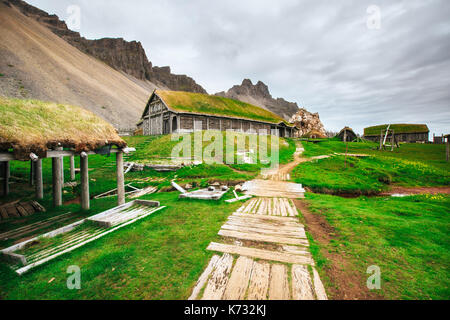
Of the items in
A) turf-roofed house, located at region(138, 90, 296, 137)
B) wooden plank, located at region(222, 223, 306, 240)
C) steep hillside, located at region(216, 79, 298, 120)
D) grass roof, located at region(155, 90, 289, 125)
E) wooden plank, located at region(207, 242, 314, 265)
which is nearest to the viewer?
wooden plank, located at region(207, 242, 314, 265)

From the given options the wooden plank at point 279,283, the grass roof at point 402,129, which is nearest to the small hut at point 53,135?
the wooden plank at point 279,283

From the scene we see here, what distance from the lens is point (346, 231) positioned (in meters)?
5.64

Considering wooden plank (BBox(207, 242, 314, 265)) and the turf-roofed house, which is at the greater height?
the turf-roofed house

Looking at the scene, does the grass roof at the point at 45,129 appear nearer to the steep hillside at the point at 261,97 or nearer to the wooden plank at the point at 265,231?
the wooden plank at the point at 265,231

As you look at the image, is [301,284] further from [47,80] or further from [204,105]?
[47,80]

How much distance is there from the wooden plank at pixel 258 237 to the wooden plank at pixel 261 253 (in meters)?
0.51

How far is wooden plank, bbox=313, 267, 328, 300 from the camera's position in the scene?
127 inches

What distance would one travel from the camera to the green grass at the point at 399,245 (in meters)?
3.49

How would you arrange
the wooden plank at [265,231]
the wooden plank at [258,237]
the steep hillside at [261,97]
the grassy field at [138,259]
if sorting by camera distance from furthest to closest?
the steep hillside at [261,97] → the wooden plank at [265,231] → the wooden plank at [258,237] → the grassy field at [138,259]

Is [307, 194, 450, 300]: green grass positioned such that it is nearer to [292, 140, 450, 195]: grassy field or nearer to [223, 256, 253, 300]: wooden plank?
[223, 256, 253, 300]: wooden plank

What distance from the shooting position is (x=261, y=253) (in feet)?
14.9

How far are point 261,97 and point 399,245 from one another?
184517 mm

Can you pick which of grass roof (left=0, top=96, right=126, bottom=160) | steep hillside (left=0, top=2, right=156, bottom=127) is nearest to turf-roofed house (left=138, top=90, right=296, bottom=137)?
grass roof (left=0, top=96, right=126, bottom=160)

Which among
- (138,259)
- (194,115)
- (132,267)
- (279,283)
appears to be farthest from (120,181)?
(194,115)
